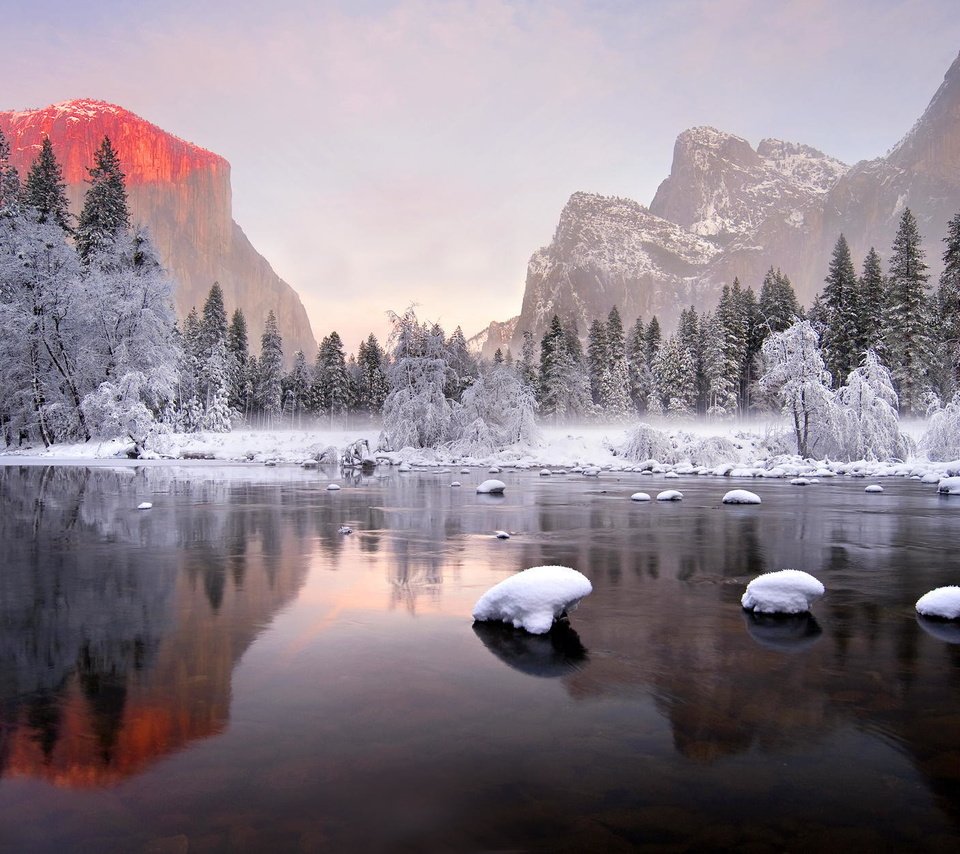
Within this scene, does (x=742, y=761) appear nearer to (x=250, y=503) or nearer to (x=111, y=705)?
(x=111, y=705)

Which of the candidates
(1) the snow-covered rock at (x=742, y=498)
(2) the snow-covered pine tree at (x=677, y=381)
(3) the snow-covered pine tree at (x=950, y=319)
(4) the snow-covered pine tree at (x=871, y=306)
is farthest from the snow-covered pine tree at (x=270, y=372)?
(1) the snow-covered rock at (x=742, y=498)

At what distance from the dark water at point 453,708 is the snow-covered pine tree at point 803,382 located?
26221 millimetres

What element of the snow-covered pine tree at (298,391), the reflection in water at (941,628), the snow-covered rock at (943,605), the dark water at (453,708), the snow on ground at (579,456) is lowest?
the reflection in water at (941,628)

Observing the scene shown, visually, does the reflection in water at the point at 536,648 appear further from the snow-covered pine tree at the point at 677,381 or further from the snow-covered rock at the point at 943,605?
the snow-covered pine tree at the point at 677,381

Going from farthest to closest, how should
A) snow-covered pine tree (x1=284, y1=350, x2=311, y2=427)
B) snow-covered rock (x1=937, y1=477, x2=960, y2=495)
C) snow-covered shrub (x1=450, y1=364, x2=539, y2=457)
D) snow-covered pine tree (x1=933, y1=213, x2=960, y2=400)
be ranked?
snow-covered pine tree (x1=284, y1=350, x2=311, y2=427) → snow-covered shrub (x1=450, y1=364, x2=539, y2=457) → snow-covered pine tree (x1=933, y1=213, x2=960, y2=400) → snow-covered rock (x1=937, y1=477, x2=960, y2=495)

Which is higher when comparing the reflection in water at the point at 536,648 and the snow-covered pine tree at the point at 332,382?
the snow-covered pine tree at the point at 332,382

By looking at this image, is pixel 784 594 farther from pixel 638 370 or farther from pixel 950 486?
pixel 638 370

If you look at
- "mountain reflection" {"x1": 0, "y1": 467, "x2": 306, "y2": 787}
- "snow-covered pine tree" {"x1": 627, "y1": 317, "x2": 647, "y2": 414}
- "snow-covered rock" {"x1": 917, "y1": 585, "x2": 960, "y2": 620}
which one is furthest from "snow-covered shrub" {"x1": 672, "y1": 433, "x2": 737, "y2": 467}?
"snow-covered pine tree" {"x1": 627, "y1": 317, "x2": 647, "y2": 414}

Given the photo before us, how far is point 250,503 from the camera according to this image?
15898mm

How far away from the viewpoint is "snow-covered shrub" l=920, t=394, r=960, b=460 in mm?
30688

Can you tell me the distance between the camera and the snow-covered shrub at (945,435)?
30.7 metres

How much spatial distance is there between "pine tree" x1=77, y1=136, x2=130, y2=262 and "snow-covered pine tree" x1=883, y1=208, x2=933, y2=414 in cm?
5675

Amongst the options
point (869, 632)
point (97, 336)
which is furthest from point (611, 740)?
point (97, 336)

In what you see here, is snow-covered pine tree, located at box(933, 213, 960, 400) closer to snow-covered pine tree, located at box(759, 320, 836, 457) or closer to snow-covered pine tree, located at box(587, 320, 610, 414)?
snow-covered pine tree, located at box(759, 320, 836, 457)
